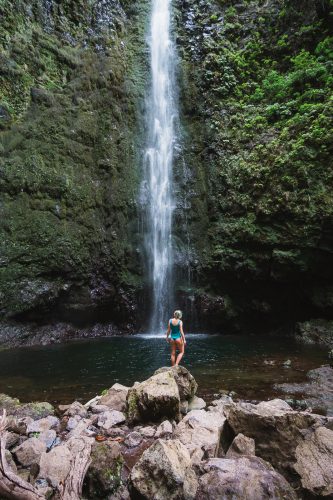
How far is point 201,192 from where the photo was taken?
1573 centimetres

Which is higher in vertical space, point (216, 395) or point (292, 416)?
point (292, 416)

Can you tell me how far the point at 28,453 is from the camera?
338 cm

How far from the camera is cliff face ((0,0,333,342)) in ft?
42.3

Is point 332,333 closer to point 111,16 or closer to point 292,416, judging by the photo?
point 292,416

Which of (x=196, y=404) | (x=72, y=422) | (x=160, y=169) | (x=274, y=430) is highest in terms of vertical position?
(x=160, y=169)

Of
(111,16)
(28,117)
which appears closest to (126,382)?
(28,117)

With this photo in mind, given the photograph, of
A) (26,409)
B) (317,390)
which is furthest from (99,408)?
(317,390)

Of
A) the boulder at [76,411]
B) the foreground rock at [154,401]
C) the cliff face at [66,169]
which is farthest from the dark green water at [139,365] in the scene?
the cliff face at [66,169]

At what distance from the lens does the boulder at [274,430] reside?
3.05 meters

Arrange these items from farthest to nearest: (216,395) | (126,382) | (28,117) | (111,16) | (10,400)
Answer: (111,16) < (28,117) < (126,382) < (216,395) < (10,400)

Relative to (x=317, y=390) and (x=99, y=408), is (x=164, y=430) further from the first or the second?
(x=317, y=390)

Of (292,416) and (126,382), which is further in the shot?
(126,382)

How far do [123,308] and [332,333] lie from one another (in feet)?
28.5

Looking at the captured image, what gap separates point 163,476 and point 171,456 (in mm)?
182
